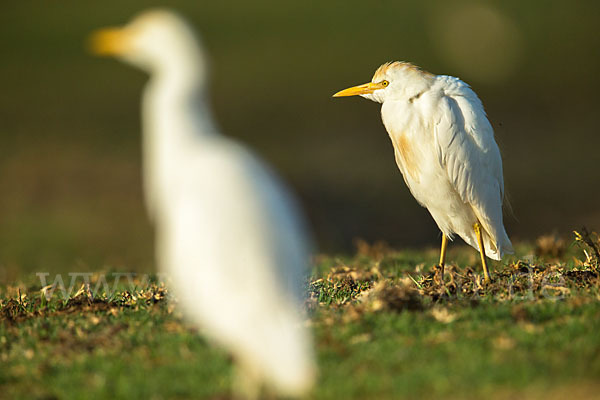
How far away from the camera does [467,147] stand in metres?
6.69

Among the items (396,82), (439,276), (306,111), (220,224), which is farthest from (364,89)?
(306,111)

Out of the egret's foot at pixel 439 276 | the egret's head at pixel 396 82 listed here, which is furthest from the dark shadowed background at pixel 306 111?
the egret's foot at pixel 439 276

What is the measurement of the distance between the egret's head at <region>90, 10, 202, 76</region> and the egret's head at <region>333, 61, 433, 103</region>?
9.52ft

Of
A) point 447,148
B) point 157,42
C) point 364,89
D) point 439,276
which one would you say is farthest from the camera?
point 364,89

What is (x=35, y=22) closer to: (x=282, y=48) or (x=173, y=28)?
(x=282, y=48)

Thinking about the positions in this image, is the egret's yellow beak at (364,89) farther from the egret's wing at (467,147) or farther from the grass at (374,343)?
the grass at (374,343)

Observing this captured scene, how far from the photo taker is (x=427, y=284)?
6066 mm

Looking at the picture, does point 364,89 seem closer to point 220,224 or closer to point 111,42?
point 111,42

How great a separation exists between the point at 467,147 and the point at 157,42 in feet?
11.2

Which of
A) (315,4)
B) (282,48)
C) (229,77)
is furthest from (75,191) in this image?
(315,4)

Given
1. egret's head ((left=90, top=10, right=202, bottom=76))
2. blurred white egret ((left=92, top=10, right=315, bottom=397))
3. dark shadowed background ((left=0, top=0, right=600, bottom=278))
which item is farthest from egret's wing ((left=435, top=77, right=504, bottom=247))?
egret's head ((left=90, top=10, right=202, bottom=76))

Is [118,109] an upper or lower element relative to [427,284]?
upper

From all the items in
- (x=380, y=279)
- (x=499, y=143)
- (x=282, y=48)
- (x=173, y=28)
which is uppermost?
(x=282, y=48)

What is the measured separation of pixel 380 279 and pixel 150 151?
3.21m
